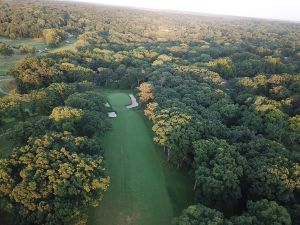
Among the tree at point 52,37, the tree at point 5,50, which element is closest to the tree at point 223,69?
the tree at point 52,37

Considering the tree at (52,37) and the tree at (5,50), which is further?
the tree at (52,37)

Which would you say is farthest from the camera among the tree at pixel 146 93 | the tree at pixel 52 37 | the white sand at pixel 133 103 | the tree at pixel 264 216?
the tree at pixel 52 37

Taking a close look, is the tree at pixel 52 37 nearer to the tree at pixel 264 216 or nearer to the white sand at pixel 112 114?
the white sand at pixel 112 114

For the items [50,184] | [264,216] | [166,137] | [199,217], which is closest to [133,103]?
[166,137]

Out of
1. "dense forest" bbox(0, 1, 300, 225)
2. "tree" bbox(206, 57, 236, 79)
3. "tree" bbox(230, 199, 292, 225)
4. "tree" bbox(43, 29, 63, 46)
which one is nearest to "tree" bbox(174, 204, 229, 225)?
"dense forest" bbox(0, 1, 300, 225)

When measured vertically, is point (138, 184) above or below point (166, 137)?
below

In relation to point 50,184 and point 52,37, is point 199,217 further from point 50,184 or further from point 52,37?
point 52,37

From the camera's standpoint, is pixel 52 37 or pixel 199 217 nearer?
pixel 199 217

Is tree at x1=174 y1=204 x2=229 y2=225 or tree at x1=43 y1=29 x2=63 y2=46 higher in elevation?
tree at x1=174 y1=204 x2=229 y2=225

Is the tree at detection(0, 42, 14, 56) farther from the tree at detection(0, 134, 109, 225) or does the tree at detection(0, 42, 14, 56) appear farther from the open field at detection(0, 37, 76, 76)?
the tree at detection(0, 134, 109, 225)
